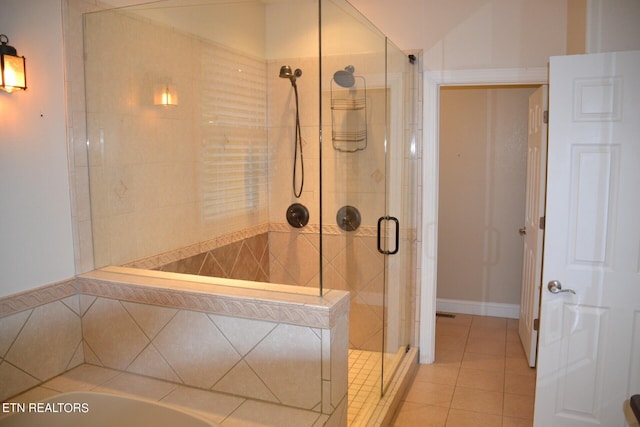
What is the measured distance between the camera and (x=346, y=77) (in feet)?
9.17

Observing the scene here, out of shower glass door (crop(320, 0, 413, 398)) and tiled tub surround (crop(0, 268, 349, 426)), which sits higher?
shower glass door (crop(320, 0, 413, 398))

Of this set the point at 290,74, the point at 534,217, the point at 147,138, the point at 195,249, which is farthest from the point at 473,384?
the point at 147,138

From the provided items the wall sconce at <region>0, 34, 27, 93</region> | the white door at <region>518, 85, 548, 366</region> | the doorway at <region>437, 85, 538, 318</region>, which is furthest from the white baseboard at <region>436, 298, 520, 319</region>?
the wall sconce at <region>0, 34, 27, 93</region>

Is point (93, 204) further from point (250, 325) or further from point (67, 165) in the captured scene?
point (250, 325)

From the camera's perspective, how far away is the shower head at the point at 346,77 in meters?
2.72

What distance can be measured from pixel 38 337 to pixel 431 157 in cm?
269

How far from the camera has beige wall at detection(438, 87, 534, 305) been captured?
4.75 meters

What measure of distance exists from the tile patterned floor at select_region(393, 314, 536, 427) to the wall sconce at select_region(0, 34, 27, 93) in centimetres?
261

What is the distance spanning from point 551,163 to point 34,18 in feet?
8.10

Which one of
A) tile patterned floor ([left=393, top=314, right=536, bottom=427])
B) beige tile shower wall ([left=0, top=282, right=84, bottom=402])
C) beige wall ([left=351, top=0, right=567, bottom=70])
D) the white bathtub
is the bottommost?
tile patterned floor ([left=393, top=314, right=536, bottom=427])

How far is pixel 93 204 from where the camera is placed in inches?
98.4

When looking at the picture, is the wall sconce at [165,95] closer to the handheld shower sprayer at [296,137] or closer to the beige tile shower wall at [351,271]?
the handheld shower sprayer at [296,137]

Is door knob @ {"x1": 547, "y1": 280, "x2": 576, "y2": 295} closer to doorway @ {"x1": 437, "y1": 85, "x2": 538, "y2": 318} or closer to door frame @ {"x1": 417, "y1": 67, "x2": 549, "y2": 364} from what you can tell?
door frame @ {"x1": 417, "y1": 67, "x2": 549, "y2": 364}

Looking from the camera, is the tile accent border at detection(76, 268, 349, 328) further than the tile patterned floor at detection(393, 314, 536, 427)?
No
